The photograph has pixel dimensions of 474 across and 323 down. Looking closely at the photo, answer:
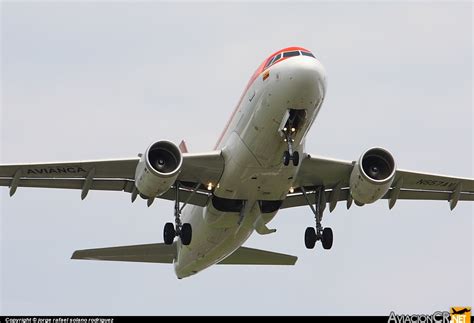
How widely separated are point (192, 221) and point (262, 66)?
760cm

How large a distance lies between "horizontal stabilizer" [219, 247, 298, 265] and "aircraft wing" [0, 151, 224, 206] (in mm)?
6168

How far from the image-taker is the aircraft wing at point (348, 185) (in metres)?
41.8

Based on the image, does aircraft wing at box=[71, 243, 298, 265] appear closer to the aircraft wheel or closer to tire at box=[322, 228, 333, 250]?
tire at box=[322, 228, 333, 250]

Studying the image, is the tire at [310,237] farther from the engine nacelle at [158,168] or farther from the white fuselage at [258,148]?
the engine nacelle at [158,168]

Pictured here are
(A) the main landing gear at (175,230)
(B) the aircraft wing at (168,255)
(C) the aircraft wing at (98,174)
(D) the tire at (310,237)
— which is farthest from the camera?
(B) the aircraft wing at (168,255)

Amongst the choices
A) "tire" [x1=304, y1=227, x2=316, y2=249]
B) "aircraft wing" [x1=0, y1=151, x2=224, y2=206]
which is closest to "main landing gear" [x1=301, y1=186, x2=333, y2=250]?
"tire" [x1=304, y1=227, x2=316, y2=249]

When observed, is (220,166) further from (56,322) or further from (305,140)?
(56,322)

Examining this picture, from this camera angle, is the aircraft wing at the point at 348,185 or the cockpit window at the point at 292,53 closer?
the cockpit window at the point at 292,53

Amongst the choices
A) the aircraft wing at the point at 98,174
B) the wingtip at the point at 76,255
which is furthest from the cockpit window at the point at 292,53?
the wingtip at the point at 76,255

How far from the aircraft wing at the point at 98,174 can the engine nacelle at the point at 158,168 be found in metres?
1.00

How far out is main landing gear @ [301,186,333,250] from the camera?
141 feet

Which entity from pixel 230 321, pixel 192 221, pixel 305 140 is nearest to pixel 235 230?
pixel 192 221

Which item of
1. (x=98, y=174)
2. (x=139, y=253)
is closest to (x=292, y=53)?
(x=98, y=174)

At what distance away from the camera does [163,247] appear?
4788cm
